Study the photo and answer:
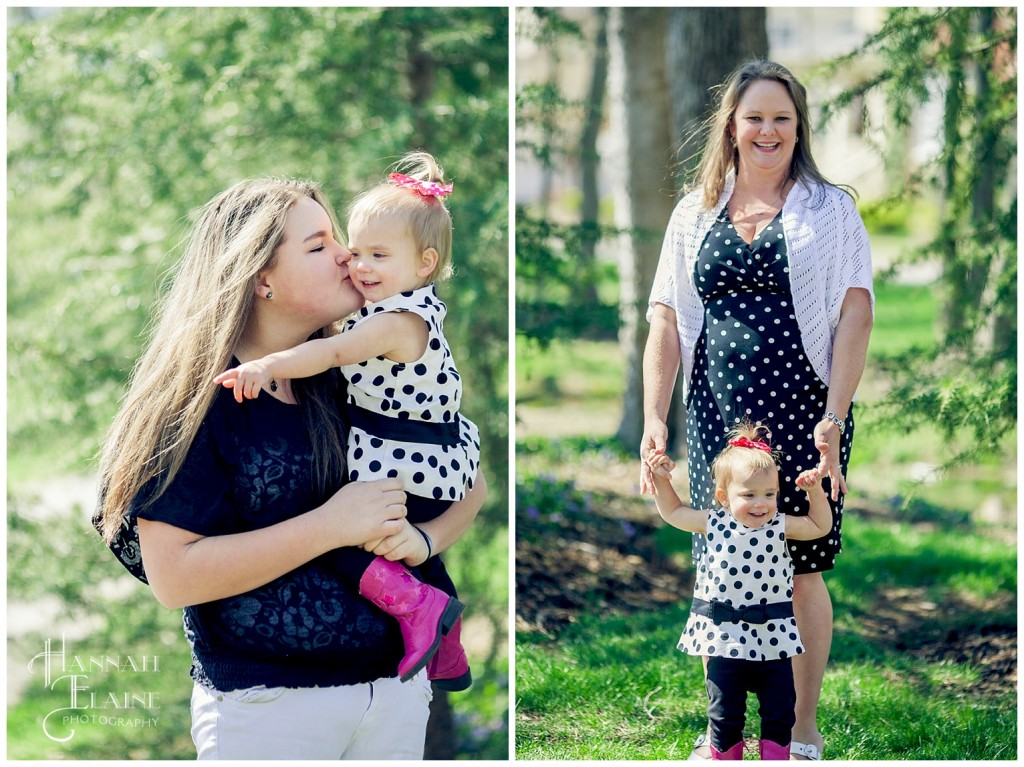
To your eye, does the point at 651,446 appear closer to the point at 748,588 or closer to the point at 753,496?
the point at 753,496

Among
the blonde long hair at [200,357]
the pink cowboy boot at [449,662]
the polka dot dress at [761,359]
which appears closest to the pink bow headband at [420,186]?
the blonde long hair at [200,357]

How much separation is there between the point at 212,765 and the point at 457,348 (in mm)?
4158

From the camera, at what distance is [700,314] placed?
2.85 meters

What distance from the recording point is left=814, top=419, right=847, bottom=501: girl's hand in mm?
2629

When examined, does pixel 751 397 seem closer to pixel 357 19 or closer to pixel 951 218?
pixel 951 218

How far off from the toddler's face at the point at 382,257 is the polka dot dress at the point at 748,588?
1.03 meters

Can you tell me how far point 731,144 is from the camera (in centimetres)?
Result: 288

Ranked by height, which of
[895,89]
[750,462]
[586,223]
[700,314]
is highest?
[895,89]

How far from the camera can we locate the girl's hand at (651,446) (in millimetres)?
2736

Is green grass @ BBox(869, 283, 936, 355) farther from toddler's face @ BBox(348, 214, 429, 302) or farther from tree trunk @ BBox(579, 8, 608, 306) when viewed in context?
toddler's face @ BBox(348, 214, 429, 302)

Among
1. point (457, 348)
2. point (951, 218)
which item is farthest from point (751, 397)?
point (457, 348)

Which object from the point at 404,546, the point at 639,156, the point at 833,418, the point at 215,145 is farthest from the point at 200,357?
the point at 639,156

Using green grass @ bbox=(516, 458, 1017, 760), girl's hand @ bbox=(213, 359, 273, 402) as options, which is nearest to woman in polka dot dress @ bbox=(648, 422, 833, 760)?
green grass @ bbox=(516, 458, 1017, 760)

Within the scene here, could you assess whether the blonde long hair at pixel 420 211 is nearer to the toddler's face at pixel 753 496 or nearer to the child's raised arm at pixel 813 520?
the toddler's face at pixel 753 496
